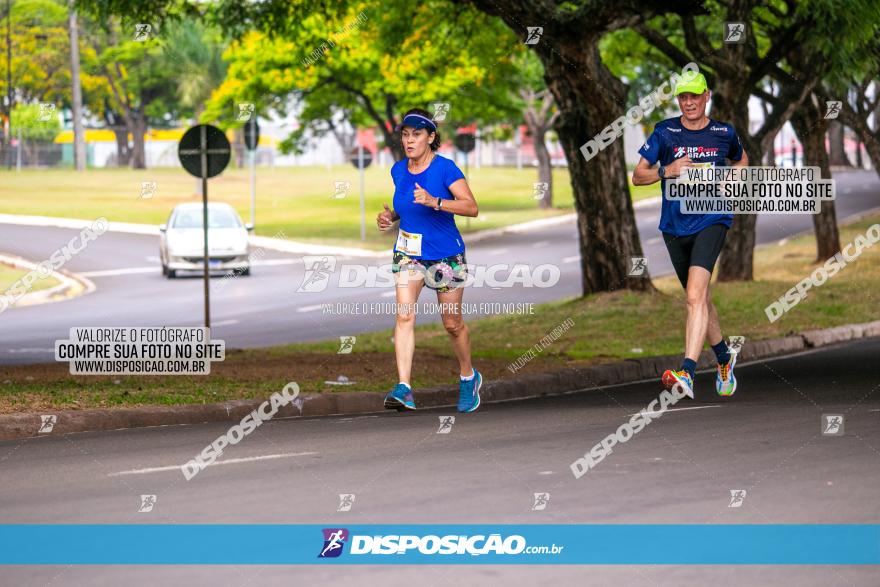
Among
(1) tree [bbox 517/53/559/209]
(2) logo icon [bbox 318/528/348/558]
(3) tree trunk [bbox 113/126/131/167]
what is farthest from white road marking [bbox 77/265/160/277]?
(3) tree trunk [bbox 113/126/131/167]

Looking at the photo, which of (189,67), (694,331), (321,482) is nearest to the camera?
(321,482)

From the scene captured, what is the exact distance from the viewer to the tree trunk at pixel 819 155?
33.6 meters

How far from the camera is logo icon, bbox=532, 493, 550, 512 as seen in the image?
25.6 feet

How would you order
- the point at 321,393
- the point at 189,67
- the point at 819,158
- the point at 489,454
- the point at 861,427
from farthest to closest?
the point at 189,67
the point at 819,158
the point at 321,393
the point at 861,427
the point at 489,454

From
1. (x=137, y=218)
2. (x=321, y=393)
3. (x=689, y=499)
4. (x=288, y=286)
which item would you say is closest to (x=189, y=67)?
(x=137, y=218)

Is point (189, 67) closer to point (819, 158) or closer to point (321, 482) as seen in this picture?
point (819, 158)

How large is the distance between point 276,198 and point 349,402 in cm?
5969

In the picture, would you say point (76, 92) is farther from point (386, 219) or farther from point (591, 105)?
point (386, 219)

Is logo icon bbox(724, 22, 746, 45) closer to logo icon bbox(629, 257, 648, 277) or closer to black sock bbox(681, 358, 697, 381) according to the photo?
logo icon bbox(629, 257, 648, 277)

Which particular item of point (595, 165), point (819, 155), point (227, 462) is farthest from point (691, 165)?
point (819, 155)

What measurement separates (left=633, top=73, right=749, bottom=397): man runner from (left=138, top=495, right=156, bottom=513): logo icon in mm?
4218

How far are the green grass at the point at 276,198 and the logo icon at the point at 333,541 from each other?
132 feet

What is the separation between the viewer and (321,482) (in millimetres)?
8703

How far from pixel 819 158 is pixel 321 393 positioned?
2267cm
